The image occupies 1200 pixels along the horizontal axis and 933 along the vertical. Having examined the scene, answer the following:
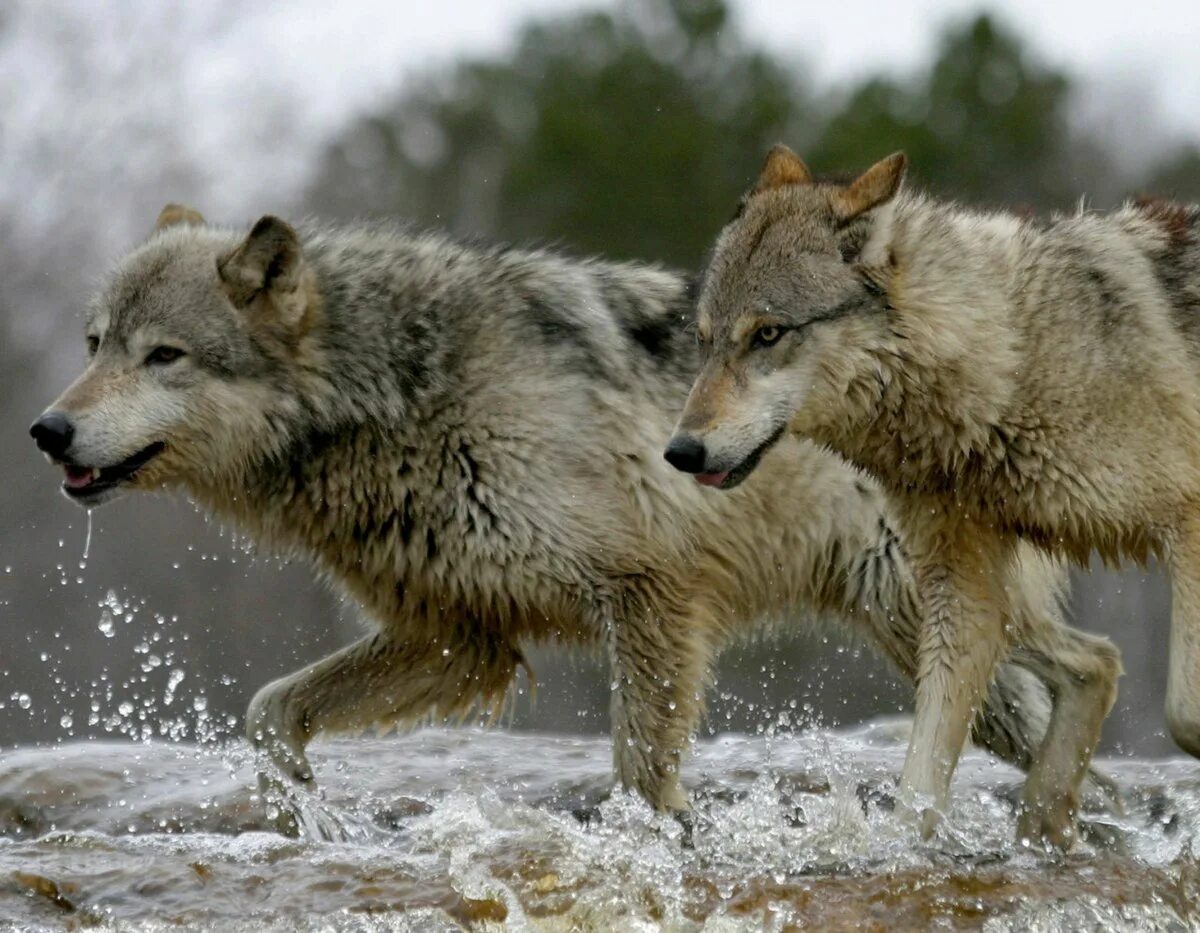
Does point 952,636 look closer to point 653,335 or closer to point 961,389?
point 961,389

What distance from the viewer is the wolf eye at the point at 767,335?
15.1ft

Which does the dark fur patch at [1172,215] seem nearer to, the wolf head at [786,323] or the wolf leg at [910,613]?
the wolf head at [786,323]

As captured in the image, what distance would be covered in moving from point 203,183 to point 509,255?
10487 mm

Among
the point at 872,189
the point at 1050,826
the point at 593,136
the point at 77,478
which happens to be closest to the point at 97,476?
the point at 77,478

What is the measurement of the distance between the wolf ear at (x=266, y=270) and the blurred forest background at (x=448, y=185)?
17.2 ft

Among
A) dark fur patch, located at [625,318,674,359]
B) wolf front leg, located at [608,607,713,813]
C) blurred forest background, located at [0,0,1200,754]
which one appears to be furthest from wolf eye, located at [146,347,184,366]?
blurred forest background, located at [0,0,1200,754]

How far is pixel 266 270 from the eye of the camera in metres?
5.76

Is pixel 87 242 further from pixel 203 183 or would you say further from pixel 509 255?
pixel 509 255

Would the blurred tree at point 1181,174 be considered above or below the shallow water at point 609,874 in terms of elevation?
above

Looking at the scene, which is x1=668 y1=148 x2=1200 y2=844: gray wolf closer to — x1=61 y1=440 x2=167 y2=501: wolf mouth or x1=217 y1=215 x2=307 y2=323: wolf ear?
x1=217 y1=215 x2=307 y2=323: wolf ear

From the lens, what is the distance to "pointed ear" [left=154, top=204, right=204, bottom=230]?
21.6 feet

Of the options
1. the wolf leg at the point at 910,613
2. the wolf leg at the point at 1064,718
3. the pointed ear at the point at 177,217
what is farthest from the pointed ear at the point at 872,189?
the pointed ear at the point at 177,217

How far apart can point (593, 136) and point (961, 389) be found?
626 inches

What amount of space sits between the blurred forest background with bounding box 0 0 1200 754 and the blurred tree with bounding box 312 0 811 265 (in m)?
0.03
